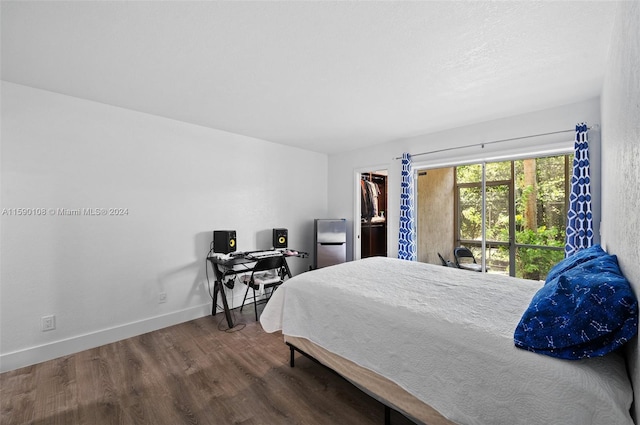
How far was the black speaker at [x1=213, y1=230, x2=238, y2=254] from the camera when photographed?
11.3ft

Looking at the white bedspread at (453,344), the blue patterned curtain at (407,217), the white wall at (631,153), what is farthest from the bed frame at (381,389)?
the blue patterned curtain at (407,217)

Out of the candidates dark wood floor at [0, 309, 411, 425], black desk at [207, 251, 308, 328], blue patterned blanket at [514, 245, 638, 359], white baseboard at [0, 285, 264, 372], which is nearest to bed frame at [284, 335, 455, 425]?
dark wood floor at [0, 309, 411, 425]

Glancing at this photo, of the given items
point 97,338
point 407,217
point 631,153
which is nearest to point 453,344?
point 631,153

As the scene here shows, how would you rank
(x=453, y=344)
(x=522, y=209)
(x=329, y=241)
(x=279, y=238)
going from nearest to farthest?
(x=453, y=344) < (x=522, y=209) < (x=279, y=238) < (x=329, y=241)

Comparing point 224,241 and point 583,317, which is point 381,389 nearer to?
point 583,317

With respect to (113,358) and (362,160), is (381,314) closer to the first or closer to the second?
(113,358)

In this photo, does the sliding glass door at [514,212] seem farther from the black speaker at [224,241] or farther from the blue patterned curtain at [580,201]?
the black speaker at [224,241]

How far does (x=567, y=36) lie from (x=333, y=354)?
8.45ft

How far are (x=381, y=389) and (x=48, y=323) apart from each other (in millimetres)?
2961

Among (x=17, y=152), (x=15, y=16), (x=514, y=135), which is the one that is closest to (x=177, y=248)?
(x=17, y=152)

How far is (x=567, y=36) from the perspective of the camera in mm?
1715

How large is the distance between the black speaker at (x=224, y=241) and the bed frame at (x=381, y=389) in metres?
1.73

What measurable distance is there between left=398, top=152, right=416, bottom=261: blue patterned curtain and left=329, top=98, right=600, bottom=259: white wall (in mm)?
176

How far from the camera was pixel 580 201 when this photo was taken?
2596 mm
